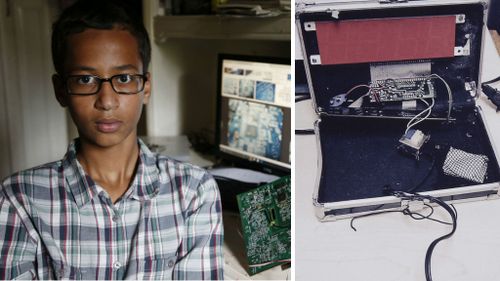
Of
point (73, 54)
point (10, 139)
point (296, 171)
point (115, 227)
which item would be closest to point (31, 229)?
point (115, 227)

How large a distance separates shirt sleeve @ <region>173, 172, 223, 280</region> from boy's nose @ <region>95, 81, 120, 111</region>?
0.69 ft

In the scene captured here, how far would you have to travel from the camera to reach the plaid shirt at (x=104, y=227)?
0.84 metres

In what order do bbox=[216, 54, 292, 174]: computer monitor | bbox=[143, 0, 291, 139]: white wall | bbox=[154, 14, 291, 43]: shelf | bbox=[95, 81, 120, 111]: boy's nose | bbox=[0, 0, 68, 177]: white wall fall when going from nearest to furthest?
bbox=[95, 81, 120, 111]: boy's nose → bbox=[154, 14, 291, 43]: shelf → bbox=[216, 54, 292, 174]: computer monitor → bbox=[143, 0, 291, 139]: white wall → bbox=[0, 0, 68, 177]: white wall

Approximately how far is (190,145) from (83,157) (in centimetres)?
79

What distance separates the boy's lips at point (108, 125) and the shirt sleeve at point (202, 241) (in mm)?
179

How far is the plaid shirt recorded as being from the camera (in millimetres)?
840

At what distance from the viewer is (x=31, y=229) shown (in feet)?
2.75

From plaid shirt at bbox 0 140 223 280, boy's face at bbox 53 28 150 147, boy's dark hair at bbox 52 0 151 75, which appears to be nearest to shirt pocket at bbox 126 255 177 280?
plaid shirt at bbox 0 140 223 280

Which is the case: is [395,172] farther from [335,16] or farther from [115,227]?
[115,227]

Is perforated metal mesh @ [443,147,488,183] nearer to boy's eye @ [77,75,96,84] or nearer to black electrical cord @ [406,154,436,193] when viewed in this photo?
black electrical cord @ [406,154,436,193]

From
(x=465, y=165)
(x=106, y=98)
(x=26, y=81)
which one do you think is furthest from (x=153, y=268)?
(x=26, y=81)

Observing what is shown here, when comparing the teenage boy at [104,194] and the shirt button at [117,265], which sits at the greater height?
the teenage boy at [104,194]

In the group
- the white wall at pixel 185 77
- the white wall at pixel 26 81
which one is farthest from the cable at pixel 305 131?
the white wall at pixel 26 81

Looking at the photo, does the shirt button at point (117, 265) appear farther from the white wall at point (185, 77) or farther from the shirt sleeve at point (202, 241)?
the white wall at point (185, 77)
